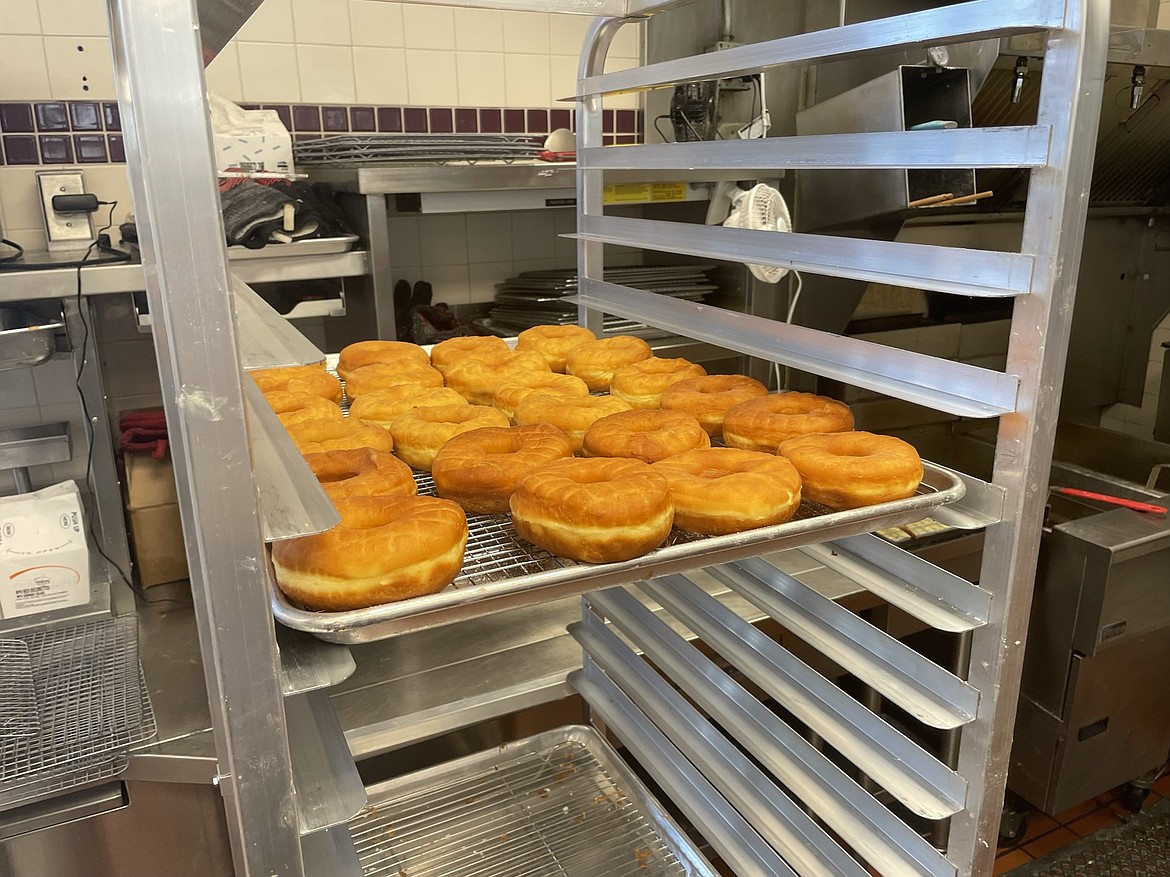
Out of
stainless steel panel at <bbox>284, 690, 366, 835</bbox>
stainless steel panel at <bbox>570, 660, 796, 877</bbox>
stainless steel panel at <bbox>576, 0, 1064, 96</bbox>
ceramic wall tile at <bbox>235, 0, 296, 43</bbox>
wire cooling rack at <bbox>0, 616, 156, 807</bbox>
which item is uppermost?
ceramic wall tile at <bbox>235, 0, 296, 43</bbox>

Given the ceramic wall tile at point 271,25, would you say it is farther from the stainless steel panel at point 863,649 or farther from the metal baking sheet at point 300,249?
the stainless steel panel at point 863,649

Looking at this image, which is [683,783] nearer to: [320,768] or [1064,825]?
[320,768]

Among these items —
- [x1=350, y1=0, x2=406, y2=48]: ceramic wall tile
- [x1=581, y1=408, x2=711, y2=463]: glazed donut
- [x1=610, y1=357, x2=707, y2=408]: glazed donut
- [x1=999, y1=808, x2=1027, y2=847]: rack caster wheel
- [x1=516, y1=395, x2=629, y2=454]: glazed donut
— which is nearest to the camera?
[x1=581, y1=408, x2=711, y2=463]: glazed donut

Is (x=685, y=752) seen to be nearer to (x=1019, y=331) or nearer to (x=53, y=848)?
(x=1019, y=331)

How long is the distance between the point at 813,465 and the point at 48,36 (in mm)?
2591

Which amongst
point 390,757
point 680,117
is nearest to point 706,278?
point 680,117

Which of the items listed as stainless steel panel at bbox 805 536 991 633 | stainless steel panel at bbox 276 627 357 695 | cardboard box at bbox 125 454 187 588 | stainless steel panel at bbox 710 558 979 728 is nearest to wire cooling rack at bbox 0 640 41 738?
cardboard box at bbox 125 454 187 588

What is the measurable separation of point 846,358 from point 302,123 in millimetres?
2390

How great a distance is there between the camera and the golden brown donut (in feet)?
3.39

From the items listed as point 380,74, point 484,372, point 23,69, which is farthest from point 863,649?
point 23,69

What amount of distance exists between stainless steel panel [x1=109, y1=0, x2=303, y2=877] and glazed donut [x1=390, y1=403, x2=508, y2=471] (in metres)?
0.45

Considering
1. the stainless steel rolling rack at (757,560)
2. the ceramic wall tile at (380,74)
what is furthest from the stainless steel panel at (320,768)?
the ceramic wall tile at (380,74)

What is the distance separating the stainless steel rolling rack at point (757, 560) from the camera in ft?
1.71

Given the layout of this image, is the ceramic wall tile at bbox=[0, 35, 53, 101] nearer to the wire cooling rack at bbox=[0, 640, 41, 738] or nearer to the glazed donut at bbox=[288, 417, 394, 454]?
the wire cooling rack at bbox=[0, 640, 41, 738]
